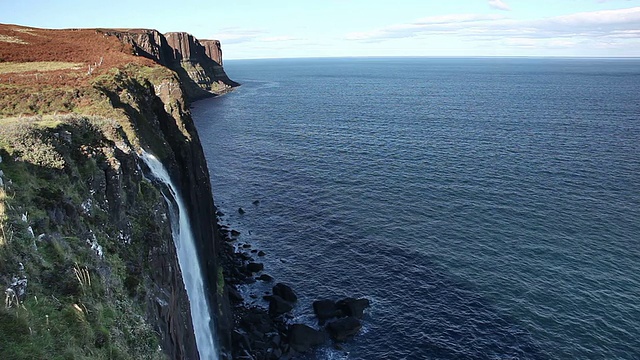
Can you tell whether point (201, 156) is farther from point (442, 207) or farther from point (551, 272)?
point (551, 272)

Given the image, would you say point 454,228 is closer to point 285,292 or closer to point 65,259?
point 285,292

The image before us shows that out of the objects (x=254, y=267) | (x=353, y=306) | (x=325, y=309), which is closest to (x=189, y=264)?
(x=325, y=309)

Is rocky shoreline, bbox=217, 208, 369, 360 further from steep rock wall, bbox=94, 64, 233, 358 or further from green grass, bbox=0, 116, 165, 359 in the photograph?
green grass, bbox=0, 116, 165, 359

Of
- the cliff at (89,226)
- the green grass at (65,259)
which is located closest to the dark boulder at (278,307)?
the cliff at (89,226)

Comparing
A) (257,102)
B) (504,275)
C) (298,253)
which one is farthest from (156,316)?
(257,102)

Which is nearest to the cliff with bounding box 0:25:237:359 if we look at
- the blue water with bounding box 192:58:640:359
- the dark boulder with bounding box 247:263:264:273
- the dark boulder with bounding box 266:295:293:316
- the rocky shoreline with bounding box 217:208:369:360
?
the rocky shoreline with bounding box 217:208:369:360
